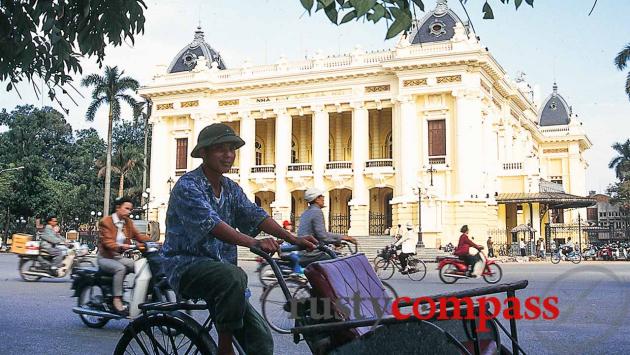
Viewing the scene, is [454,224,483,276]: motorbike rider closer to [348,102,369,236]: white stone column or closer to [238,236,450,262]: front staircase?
[238,236,450,262]: front staircase

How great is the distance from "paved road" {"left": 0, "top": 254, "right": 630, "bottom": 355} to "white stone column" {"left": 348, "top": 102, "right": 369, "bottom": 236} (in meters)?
25.5

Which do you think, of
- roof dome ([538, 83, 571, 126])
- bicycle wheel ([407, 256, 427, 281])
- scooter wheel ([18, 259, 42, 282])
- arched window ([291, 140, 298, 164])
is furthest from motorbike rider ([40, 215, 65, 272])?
roof dome ([538, 83, 571, 126])

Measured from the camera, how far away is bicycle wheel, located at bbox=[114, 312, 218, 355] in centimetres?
323

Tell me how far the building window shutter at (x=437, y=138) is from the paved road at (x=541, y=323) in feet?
81.2

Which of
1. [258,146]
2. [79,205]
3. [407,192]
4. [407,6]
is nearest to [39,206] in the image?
[79,205]

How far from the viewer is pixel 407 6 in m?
3.39

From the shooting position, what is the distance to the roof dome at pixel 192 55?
4516 cm

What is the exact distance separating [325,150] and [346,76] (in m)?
4.69

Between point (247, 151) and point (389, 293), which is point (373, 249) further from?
point (389, 293)

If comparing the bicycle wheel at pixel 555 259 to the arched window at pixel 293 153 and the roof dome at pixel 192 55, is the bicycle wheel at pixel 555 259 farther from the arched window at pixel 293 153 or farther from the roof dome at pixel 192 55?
the roof dome at pixel 192 55

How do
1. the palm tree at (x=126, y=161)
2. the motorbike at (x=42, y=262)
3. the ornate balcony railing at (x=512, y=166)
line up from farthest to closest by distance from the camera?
1. the palm tree at (x=126, y=161)
2. the ornate balcony railing at (x=512, y=166)
3. the motorbike at (x=42, y=262)

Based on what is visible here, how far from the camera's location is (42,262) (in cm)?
1443

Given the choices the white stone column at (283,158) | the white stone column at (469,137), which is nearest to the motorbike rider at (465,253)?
the white stone column at (469,137)

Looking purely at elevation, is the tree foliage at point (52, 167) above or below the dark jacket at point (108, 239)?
above
